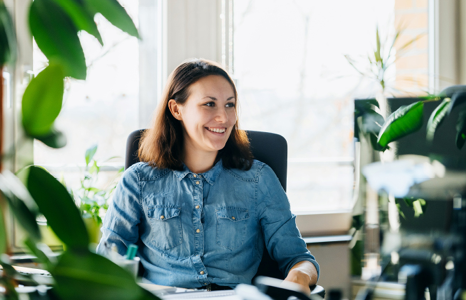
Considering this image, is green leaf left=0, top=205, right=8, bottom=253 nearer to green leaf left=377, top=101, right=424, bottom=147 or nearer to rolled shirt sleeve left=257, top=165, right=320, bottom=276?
rolled shirt sleeve left=257, top=165, right=320, bottom=276

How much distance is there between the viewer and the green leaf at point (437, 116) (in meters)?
1.50

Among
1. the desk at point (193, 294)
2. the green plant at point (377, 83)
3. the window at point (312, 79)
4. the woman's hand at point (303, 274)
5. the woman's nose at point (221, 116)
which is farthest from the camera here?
the window at point (312, 79)

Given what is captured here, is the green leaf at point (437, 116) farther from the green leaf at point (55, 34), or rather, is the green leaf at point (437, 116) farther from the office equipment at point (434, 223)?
the green leaf at point (55, 34)

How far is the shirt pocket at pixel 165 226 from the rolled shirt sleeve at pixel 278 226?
0.32m

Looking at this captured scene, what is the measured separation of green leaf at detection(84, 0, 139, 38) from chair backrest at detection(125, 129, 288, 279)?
1.43 meters

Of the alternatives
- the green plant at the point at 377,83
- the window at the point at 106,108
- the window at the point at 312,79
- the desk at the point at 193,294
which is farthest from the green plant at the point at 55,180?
the window at the point at 312,79

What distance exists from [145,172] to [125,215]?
0.18 meters

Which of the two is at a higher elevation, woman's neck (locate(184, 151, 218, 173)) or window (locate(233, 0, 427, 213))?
window (locate(233, 0, 427, 213))

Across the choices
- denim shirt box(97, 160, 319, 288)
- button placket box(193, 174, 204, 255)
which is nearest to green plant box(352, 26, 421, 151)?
denim shirt box(97, 160, 319, 288)

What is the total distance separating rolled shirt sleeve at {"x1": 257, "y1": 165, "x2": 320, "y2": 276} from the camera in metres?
1.49

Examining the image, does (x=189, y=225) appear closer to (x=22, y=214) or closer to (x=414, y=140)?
(x=414, y=140)

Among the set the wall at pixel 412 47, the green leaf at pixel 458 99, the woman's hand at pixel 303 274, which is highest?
the wall at pixel 412 47

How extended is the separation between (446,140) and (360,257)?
2.38 ft

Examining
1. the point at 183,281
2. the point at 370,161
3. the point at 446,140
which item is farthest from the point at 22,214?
the point at 370,161
